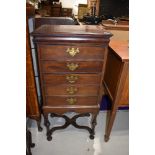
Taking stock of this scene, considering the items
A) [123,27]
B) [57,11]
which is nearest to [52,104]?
[123,27]

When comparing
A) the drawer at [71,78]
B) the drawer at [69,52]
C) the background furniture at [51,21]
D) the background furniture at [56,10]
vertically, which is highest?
the background furniture at [56,10]

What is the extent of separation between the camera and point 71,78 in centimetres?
116

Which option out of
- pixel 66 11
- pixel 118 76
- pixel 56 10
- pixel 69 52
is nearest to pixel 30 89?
pixel 69 52

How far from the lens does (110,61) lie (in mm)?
1397

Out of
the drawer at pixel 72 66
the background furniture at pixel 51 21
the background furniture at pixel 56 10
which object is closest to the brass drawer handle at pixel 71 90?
the drawer at pixel 72 66

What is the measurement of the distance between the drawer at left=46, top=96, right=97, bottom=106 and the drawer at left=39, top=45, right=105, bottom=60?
34 cm

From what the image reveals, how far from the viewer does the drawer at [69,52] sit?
3.42 ft

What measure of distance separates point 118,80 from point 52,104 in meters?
0.54

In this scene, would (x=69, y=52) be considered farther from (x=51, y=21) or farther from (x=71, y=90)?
(x=51, y=21)

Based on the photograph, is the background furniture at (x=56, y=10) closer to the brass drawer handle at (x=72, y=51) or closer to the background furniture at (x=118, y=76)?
the background furniture at (x=118, y=76)

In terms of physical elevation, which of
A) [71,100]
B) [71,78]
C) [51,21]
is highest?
[51,21]

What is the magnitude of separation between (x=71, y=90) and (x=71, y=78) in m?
0.11

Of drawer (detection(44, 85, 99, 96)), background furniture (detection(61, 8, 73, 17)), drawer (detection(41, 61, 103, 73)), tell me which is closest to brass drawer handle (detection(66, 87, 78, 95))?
drawer (detection(44, 85, 99, 96))
